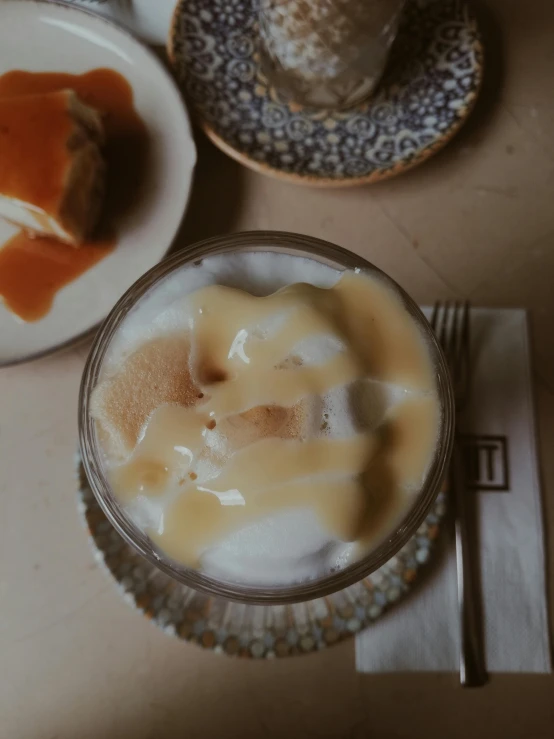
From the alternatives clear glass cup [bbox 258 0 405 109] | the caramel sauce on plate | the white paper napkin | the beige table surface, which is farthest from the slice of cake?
the white paper napkin

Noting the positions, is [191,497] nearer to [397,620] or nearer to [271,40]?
[397,620]

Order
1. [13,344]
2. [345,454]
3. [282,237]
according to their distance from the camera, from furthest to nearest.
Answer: [13,344] → [282,237] → [345,454]

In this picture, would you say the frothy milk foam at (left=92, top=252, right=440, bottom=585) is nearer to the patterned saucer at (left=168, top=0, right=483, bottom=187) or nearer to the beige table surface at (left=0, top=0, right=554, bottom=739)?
the beige table surface at (left=0, top=0, right=554, bottom=739)

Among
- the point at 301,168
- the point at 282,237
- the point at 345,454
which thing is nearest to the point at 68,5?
the point at 301,168

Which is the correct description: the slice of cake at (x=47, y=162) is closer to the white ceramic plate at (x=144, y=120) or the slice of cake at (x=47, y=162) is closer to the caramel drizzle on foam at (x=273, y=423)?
the white ceramic plate at (x=144, y=120)

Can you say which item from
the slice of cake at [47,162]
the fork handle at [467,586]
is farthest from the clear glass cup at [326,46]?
the fork handle at [467,586]

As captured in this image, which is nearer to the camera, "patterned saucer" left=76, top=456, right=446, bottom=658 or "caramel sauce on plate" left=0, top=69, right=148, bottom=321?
"patterned saucer" left=76, top=456, right=446, bottom=658
